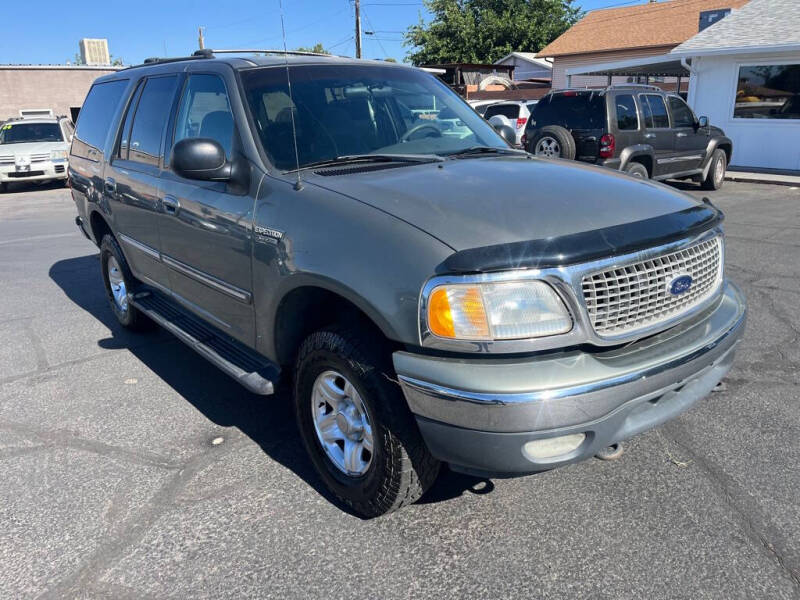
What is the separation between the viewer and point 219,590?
245cm

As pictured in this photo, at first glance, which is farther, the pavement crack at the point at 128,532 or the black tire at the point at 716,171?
the black tire at the point at 716,171

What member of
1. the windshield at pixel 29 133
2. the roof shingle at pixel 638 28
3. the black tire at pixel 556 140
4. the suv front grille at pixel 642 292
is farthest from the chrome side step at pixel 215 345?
the roof shingle at pixel 638 28

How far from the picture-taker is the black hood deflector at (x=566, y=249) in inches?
87.8

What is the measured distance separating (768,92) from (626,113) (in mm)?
7406

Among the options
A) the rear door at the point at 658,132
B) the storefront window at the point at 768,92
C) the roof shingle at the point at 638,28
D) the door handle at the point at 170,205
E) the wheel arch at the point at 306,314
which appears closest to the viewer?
the wheel arch at the point at 306,314

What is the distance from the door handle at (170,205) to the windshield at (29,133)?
1560 cm

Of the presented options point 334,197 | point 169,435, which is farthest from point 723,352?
point 169,435

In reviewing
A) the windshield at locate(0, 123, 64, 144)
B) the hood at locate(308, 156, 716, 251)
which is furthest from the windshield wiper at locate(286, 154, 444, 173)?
the windshield at locate(0, 123, 64, 144)

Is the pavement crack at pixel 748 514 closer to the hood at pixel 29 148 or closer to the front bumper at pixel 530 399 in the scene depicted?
the front bumper at pixel 530 399

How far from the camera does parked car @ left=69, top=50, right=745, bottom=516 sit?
2.26 meters

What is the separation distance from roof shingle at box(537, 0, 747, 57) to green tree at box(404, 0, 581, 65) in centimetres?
1029

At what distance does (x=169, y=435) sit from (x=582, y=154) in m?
Answer: 8.82

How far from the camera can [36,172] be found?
53.3ft

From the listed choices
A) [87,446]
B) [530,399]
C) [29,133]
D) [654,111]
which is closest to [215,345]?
[87,446]
